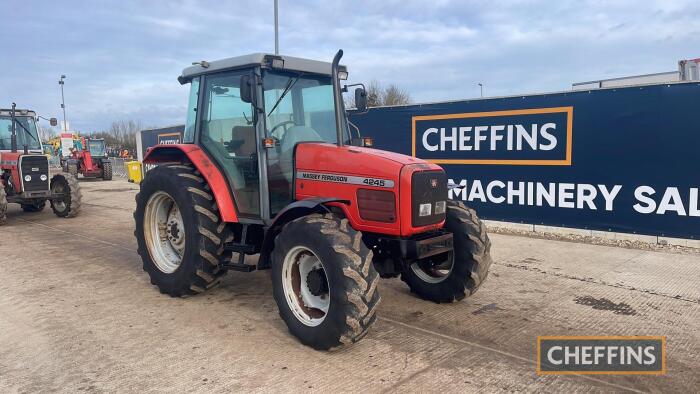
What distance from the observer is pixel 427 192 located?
4137 mm

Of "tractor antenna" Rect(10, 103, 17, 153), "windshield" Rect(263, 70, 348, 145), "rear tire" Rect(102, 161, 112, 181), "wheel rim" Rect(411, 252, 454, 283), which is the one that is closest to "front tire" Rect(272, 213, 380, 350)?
"windshield" Rect(263, 70, 348, 145)

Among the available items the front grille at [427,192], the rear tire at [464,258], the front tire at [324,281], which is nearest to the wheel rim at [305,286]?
the front tire at [324,281]

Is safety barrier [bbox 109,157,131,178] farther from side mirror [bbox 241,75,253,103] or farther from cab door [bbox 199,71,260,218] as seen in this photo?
side mirror [bbox 241,75,253,103]

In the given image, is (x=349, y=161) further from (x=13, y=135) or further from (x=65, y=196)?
(x=13, y=135)

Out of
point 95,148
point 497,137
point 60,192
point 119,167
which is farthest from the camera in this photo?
point 119,167

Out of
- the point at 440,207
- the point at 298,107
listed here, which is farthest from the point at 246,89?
the point at 440,207

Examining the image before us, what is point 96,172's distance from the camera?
983 inches

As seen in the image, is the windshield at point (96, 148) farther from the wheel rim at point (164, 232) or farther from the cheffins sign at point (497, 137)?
the wheel rim at point (164, 232)

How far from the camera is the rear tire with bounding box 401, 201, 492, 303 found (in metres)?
4.61

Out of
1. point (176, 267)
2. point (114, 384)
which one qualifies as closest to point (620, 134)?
point (176, 267)

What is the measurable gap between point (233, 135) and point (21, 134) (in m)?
9.00

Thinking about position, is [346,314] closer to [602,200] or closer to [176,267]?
[176,267]

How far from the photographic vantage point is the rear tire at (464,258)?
4.61 metres

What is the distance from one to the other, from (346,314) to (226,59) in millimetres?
2828
